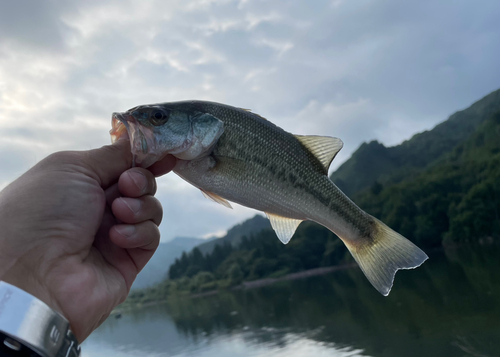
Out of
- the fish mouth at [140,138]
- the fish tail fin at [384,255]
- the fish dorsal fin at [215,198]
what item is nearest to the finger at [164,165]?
the fish mouth at [140,138]

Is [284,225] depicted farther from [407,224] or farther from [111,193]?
[407,224]

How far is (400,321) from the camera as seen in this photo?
73.2 metres

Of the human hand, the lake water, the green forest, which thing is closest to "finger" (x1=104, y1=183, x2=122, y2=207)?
the human hand

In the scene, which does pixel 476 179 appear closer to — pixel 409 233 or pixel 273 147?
pixel 409 233

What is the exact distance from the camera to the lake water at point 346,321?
197 feet

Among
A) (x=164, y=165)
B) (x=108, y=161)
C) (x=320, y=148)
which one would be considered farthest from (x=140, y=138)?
(x=320, y=148)

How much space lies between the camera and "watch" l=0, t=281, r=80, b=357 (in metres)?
2.26

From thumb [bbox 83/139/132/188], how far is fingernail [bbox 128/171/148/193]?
1.50 feet

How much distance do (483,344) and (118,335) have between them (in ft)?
445

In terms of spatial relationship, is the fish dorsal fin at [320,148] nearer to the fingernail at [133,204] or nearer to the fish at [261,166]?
the fish at [261,166]

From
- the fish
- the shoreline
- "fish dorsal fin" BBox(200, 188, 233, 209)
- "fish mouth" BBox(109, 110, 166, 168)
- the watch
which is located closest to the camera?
the watch

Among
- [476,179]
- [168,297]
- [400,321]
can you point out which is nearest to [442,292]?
[400,321]

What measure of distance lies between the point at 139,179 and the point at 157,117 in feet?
2.27

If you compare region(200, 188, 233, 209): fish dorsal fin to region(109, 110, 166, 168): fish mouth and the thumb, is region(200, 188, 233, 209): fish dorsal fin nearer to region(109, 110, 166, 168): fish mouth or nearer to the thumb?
region(109, 110, 166, 168): fish mouth
